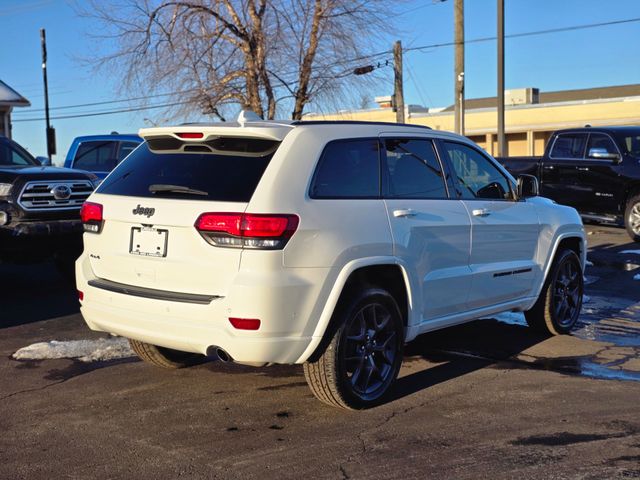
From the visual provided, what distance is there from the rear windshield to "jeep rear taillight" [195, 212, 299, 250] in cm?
14

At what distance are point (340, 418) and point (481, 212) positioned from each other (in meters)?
2.10

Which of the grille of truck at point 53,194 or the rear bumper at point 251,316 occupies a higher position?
the grille of truck at point 53,194

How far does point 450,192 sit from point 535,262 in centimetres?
138

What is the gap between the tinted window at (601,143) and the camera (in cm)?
1453

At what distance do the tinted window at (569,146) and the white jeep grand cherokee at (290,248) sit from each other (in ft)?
32.1

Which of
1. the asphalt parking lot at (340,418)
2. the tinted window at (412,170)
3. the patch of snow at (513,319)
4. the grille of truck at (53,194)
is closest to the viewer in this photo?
the asphalt parking lot at (340,418)

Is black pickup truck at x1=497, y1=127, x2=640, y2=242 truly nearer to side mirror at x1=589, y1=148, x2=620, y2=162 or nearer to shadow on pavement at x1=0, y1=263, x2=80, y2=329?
side mirror at x1=589, y1=148, x2=620, y2=162

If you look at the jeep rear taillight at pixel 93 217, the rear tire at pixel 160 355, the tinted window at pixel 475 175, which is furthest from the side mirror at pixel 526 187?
the jeep rear taillight at pixel 93 217

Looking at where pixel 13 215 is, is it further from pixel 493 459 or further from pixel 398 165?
pixel 493 459

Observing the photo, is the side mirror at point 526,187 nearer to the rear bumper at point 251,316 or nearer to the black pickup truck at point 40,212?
the rear bumper at point 251,316

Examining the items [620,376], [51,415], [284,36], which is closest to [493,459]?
[620,376]

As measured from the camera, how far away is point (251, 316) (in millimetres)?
4492

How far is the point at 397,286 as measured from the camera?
211 inches

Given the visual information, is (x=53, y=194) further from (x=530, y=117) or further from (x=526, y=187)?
(x=530, y=117)
